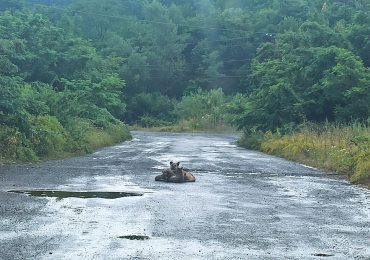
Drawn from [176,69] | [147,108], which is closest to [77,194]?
Answer: [147,108]

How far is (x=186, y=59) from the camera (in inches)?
4028

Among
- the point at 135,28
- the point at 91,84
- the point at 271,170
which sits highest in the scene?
the point at 135,28

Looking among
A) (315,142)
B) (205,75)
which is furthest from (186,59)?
(315,142)

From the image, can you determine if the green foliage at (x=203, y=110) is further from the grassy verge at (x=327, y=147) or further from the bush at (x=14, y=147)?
the bush at (x=14, y=147)

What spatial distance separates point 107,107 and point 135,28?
186ft

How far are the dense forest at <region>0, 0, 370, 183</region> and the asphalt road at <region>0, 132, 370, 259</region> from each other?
8.50 metres

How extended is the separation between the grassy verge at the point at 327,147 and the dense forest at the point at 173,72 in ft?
5.85

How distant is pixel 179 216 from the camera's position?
13266mm

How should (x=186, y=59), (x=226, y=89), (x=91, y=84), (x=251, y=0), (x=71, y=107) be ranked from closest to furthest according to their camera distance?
(x=71, y=107) < (x=91, y=84) < (x=226, y=89) < (x=186, y=59) < (x=251, y=0)

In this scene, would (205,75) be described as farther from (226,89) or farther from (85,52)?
(85,52)

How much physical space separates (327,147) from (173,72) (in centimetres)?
7000

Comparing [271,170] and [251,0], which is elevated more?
[251,0]

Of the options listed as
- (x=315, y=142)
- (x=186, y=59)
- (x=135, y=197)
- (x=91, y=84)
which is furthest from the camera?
(x=186, y=59)

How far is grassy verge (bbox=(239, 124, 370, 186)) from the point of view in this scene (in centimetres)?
2246
